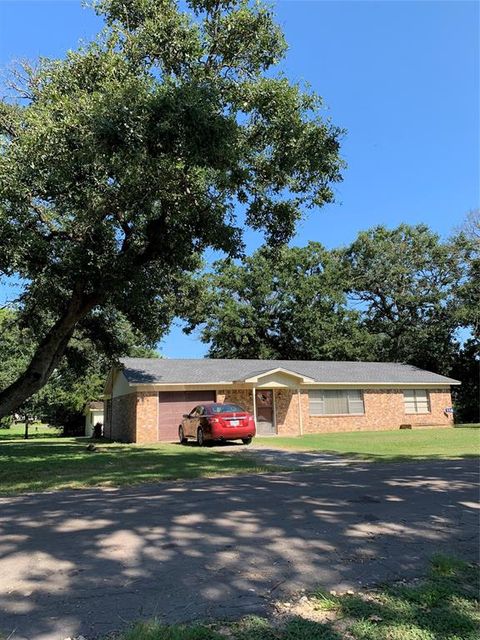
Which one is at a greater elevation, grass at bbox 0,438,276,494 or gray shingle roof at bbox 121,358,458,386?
gray shingle roof at bbox 121,358,458,386

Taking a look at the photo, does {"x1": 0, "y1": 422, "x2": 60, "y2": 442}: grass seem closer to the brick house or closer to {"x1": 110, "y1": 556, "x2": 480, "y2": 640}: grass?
the brick house

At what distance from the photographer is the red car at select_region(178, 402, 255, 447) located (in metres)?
19.2

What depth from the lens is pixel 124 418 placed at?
26.3 meters

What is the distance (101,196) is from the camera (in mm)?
12484

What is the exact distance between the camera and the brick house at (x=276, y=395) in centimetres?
2444

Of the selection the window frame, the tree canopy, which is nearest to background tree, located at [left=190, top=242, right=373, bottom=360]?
the tree canopy

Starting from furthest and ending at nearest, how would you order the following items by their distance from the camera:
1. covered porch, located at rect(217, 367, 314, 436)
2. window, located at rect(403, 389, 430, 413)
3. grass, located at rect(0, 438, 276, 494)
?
window, located at rect(403, 389, 430, 413), covered porch, located at rect(217, 367, 314, 436), grass, located at rect(0, 438, 276, 494)

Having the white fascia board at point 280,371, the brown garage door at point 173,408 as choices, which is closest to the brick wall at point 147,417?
the brown garage door at point 173,408

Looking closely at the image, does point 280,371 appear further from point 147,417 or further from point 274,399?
point 147,417

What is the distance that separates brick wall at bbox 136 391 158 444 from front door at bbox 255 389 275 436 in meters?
5.04

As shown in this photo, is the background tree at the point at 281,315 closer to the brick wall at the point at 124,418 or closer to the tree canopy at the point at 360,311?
the tree canopy at the point at 360,311

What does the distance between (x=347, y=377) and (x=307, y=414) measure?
3.30 m

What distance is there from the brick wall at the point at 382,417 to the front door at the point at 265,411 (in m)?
1.68

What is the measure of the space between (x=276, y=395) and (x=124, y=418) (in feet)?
24.5
